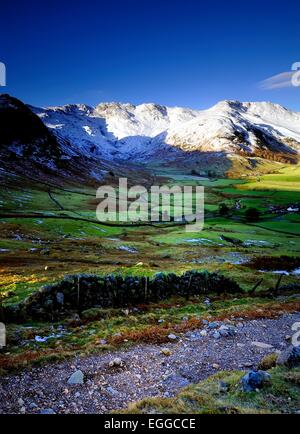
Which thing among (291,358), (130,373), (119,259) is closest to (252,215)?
(119,259)

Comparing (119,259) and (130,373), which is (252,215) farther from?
(130,373)

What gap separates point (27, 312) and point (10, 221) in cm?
6612

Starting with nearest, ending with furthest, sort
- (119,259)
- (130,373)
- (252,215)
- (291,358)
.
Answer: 1. (291,358)
2. (130,373)
3. (119,259)
4. (252,215)

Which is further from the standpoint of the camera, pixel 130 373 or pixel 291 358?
pixel 130 373

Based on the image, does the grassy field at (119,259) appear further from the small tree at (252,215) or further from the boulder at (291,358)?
the boulder at (291,358)

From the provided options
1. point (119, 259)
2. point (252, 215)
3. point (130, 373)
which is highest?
point (252, 215)

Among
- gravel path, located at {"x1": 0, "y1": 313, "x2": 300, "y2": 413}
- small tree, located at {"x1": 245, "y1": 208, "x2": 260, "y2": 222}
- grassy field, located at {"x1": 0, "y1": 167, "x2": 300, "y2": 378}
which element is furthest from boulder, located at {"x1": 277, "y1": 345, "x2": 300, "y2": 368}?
small tree, located at {"x1": 245, "y1": 208, "x2": 260, "y2": 222}

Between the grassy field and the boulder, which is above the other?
the boulder

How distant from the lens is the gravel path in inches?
560

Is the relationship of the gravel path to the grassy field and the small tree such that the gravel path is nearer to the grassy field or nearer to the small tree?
the grassy field

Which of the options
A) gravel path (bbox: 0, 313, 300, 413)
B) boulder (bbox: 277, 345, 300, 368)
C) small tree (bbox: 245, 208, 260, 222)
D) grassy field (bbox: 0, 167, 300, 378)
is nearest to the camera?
gravel path (bbox: 0, 313, 300, 413)

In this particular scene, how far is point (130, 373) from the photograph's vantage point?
17.2 metres
